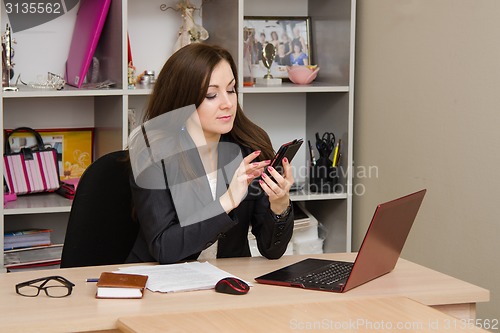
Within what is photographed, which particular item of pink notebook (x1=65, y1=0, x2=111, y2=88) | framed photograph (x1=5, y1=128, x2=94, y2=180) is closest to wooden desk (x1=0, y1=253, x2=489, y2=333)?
pink notebook (x1=65, y1=0, x2=111, y2=88)

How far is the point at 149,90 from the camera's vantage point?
3.13 meters

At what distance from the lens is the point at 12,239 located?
3160mm

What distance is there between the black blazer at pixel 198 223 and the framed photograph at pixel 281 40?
3.87ft

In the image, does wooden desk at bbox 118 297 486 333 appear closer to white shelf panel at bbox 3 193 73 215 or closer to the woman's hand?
the woman's hand

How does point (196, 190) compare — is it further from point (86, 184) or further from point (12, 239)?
point (12, 239)

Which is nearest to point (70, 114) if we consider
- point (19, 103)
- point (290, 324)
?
point (19, 103)

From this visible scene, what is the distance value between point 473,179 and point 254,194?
82cm

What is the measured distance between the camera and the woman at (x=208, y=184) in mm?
2068

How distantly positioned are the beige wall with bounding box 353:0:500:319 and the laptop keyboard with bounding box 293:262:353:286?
802 millimetres

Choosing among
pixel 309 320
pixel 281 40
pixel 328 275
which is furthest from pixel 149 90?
pixel 309 320

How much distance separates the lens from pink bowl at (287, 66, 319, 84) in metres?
3.45

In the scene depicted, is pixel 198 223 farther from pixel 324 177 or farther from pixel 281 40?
pixel 281 40

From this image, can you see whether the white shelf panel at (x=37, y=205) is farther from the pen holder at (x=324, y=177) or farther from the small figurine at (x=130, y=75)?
the pen holder at (x=324, y=177)

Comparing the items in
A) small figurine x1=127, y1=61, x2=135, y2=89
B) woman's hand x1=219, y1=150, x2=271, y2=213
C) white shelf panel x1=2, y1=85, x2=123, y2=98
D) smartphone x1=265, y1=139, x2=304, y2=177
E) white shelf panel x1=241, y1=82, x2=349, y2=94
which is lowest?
woman's hand x1=219, y1=150, x2=271, y2=213
